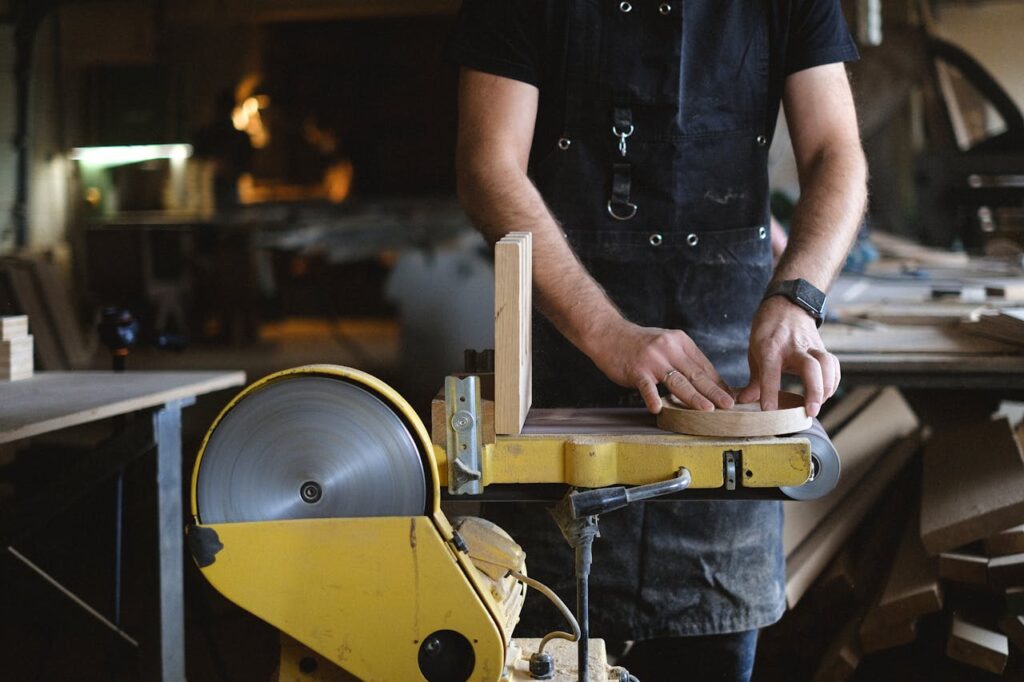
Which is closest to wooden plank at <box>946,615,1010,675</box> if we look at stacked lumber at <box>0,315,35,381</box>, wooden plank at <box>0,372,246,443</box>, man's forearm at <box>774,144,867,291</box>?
man's forearm at <box>774,144,867,291</box>

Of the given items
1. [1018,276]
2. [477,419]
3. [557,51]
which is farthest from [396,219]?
[477,419]

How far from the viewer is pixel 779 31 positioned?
1887mm

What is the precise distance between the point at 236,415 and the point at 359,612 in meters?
0.24

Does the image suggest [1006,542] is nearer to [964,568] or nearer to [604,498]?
[964,568]

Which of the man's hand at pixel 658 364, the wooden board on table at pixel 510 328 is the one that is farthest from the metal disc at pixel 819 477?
the wooden board on table at pixel 510 328

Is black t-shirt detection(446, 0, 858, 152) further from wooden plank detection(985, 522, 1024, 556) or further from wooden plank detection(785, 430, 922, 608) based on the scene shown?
wooden plank detection(785, 430, 922, 608)

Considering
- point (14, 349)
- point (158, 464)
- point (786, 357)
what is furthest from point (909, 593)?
point (14, 349)

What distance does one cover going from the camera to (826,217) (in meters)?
1.77

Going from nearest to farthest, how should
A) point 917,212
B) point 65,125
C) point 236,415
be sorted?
point 236,415 → point 917,212 → point 65,125

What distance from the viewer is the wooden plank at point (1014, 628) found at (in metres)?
2.36

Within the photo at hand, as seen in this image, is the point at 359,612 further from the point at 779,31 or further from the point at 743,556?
the point at 779,31

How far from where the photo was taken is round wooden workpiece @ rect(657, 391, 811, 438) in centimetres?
123

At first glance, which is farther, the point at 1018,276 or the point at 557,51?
the point at 1018,276

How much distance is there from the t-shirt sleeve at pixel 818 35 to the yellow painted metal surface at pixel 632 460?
0.92 metres
